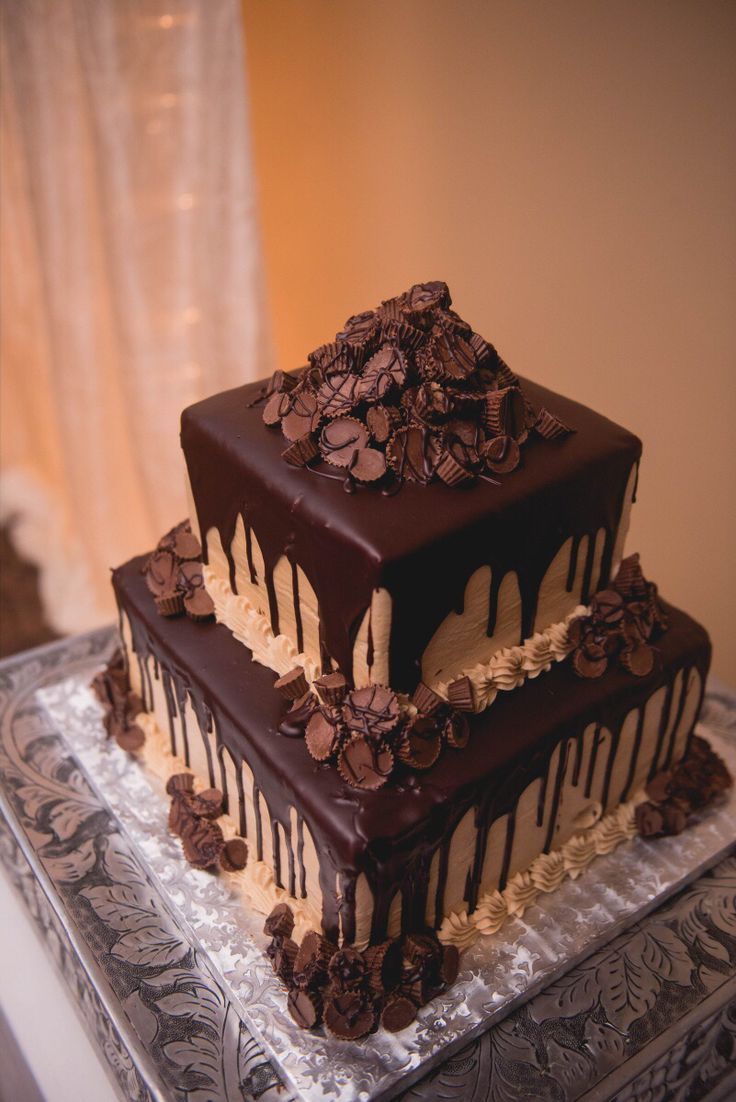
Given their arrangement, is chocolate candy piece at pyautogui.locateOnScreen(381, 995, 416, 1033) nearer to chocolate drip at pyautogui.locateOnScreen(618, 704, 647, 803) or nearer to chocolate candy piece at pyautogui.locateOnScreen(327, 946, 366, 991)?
chocolate candy piece at pyautogui.locateOnScreen(327, 946, 366, 991)

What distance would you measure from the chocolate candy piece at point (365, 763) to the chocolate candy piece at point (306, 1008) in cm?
43

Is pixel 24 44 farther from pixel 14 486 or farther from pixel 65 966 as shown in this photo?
pixel 65 966

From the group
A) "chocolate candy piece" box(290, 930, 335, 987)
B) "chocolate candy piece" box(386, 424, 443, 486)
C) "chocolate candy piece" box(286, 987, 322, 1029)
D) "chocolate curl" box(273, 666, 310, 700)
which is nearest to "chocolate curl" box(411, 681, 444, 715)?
"chocolate curl" box(273, 666, 310, 700)

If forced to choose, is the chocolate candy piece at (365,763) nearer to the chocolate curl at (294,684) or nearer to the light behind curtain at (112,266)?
the chocolate curl at (294,684)

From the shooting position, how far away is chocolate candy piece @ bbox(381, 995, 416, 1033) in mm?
1879

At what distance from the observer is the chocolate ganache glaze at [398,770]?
178 cm

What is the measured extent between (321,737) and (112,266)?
2.22 meters

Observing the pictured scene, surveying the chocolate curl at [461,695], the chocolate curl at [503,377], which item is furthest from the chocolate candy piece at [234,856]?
the chocolate curl at [503,377]

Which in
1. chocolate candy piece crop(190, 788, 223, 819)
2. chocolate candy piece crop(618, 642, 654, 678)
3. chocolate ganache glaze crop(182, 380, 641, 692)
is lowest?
chocolate candy piece crop(190, 788, 223, 819)

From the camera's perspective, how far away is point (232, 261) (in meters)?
3.57

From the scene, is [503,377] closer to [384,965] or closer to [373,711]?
[373,711]

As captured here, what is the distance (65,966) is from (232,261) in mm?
2422

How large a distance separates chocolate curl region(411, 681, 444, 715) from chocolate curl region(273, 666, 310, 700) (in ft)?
0.77

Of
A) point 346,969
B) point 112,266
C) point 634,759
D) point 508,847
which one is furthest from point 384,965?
point 112,266
